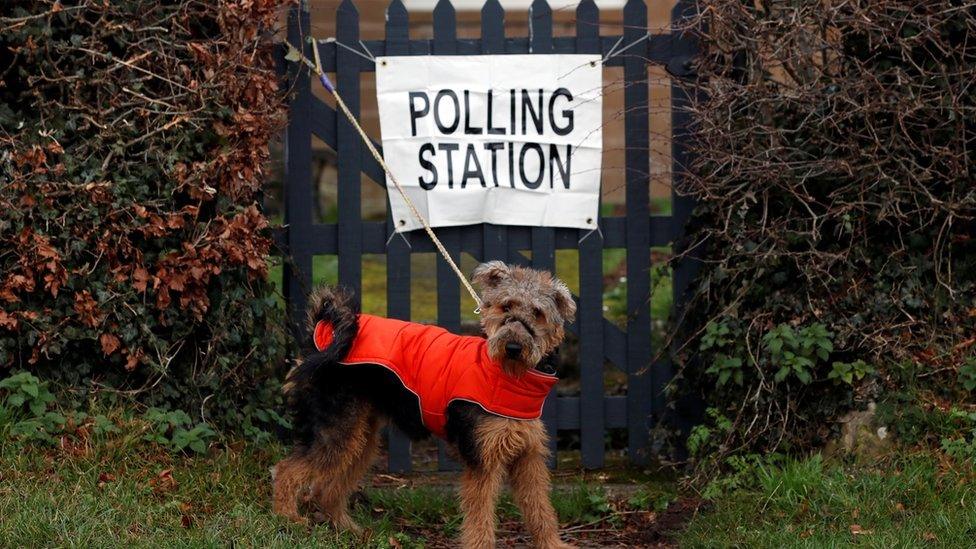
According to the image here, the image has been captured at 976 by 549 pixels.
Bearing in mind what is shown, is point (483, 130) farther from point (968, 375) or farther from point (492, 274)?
point (968, 375)

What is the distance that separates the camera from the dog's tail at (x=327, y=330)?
16.2 ft

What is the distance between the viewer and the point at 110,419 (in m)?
5.41

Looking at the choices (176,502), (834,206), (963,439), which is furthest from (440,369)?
(963,439)

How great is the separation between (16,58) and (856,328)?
4.36 metres

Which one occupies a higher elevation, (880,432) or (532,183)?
(532,183)

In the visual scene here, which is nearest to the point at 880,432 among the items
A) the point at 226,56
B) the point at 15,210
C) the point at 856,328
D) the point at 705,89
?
the point at 856,328

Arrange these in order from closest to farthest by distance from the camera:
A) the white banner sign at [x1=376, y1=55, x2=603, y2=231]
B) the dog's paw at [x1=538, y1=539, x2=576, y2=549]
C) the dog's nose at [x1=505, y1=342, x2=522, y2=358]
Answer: the dog's nose at [x1=505, y1=342, x2=522, y2=358] < the dog's paw at [x1=538, y1=539, x2=576, y2=549] < the white banner sign at [x1=376, y1=55, x2=603, y2=231]

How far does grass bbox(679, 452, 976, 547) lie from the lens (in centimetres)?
469

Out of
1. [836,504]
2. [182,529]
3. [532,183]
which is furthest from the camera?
[532,183]

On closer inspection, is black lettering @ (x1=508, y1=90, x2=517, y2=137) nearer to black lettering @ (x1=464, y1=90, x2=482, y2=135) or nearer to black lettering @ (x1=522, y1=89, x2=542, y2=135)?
black lettering @ (x1=522, y1=89, x2=542, y2=135)

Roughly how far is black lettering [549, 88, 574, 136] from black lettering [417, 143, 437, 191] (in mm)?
691

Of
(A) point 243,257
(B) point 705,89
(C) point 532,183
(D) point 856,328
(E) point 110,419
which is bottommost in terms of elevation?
(E) point 110,419

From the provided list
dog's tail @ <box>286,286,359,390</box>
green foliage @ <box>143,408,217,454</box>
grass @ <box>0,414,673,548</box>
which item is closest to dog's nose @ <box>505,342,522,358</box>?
dog's tail @ <box>286,286,359,390</box>

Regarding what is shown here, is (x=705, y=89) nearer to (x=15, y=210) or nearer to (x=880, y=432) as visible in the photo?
Answer: (x=880, y=432)
